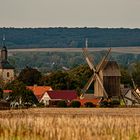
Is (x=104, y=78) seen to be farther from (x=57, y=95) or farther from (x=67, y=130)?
(x=67, y=130)

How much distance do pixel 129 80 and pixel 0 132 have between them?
11289 centimetres

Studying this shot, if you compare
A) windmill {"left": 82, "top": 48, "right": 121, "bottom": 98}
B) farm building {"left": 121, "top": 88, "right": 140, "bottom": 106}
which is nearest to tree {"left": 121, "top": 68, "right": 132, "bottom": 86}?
farm building {"left": 121, "top": 88, "right": 140, "bottom": 106}

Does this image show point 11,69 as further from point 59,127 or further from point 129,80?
point 59,127

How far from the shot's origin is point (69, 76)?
11800cm

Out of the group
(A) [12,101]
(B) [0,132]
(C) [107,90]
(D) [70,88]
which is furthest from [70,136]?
(D) [70,88]

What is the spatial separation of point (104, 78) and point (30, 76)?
117ft

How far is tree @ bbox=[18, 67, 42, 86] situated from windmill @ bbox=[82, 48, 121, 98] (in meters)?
30.4

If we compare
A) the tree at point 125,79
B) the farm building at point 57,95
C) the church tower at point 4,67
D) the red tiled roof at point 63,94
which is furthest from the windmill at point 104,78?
the church tower at point 4,67

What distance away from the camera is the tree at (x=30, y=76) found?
134 meters

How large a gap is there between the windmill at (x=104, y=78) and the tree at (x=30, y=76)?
30.4 meters

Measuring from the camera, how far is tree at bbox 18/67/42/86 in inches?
5290

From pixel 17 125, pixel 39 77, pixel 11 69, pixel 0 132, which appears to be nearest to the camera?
A: pixel 0 132

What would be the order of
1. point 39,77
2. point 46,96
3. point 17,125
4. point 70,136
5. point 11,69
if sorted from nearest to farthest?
point 70,136
point 17,125
point 46,96
point 39,77
point 11,69

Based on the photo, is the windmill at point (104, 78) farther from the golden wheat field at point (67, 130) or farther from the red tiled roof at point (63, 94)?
the golden wheat field at point (67, 130)
